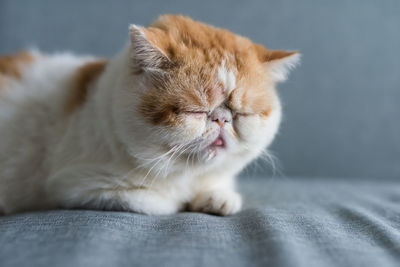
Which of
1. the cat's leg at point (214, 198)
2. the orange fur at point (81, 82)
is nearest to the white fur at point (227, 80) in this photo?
the cat's leg at point (214, 198)

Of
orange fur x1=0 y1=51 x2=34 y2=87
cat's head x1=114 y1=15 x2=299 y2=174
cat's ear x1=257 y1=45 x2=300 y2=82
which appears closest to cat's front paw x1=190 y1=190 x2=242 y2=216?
cat's head x1=114 y1=15 x2=299 y2=174

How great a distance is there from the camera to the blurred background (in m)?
2.36

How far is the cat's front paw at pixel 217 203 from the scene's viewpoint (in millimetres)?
1288

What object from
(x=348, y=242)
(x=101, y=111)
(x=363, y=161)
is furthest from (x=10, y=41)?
(x=363, y=161)

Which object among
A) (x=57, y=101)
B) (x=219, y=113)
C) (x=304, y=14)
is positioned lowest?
(x=57, y=101)

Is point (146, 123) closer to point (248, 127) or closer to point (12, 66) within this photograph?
point (248, 127)

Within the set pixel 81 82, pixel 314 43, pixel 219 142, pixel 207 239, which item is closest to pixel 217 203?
pixel 219 142

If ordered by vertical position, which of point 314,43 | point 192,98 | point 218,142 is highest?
point 314,43

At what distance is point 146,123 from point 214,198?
396 millimetres

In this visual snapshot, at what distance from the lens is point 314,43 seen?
7.82 ft

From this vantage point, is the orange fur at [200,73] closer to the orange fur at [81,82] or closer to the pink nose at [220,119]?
the pink nose at [220,119]

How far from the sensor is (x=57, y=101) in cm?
151

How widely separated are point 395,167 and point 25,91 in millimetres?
2383

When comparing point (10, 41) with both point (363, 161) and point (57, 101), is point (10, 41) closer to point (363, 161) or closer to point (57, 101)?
point (57, 101)
